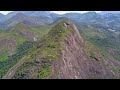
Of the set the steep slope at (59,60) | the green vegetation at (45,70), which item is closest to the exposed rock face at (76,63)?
the steep slope at (59,60)

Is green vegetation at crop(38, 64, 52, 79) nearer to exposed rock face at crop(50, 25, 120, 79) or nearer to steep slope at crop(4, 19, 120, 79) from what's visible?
steep slope at crop(4, 19, 120, 79)

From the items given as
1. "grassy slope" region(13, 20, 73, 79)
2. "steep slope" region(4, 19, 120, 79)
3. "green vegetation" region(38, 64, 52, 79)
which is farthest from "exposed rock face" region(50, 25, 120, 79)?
"green vegetation" region(38, 64, 52, 79)

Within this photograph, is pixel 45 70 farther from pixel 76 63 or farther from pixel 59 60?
pixel 76 63

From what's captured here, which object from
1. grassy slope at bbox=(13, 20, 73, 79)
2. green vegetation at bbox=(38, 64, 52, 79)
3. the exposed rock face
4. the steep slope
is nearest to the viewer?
green vegetation at bbox=(38, 64, 52, 79)

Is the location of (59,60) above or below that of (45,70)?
above

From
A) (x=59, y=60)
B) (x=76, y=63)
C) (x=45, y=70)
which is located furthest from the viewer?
(x=76, y=63)

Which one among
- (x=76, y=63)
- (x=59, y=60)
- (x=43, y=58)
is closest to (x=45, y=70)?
(x=43, y=58)

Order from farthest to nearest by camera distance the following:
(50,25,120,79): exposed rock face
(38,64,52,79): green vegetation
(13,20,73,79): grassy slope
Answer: (50,25,120,79): exposed rock face < (13,20,73,79): grassy slope < (38,64,52,79): green vegetation

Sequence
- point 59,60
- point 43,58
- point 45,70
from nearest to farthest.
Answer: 1. point 45,70
2. point 43,58
3. point 59,60
